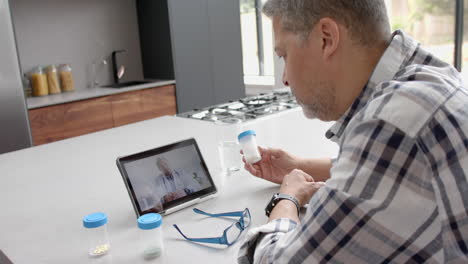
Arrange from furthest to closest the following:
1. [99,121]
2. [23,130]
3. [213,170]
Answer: [99,121] < [23,130] < [213,170]

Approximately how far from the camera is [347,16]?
0.82 m

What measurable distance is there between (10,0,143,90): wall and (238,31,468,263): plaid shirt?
12.0ft

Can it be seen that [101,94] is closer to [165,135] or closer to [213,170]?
[165,135]

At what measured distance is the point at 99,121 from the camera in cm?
363

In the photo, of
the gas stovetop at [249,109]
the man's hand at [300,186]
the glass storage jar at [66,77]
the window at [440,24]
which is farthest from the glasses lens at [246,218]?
the window at [440,24]

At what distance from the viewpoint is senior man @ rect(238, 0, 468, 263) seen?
689 millimetres

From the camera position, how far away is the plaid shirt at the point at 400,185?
2.25ft

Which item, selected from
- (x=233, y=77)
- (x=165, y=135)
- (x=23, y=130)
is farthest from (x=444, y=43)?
(x=23, y=130)

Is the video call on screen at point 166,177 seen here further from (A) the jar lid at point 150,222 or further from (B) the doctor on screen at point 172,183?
(A) the jar lid at point 150,222

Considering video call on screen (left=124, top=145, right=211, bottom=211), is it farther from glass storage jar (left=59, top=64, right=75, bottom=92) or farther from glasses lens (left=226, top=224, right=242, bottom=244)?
glass storage jar (left=59, top=64, right=75, bottom=92)

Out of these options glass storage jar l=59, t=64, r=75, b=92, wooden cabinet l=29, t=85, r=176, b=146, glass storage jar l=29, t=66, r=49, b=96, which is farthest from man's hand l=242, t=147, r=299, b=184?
glass storage jar l=59, t=64, r=75, b=92

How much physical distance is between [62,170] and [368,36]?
128cm

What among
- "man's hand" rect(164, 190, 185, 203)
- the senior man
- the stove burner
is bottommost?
"man's hand" rect(164, 190, 185, 203)

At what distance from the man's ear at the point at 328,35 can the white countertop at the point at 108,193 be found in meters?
0.49
